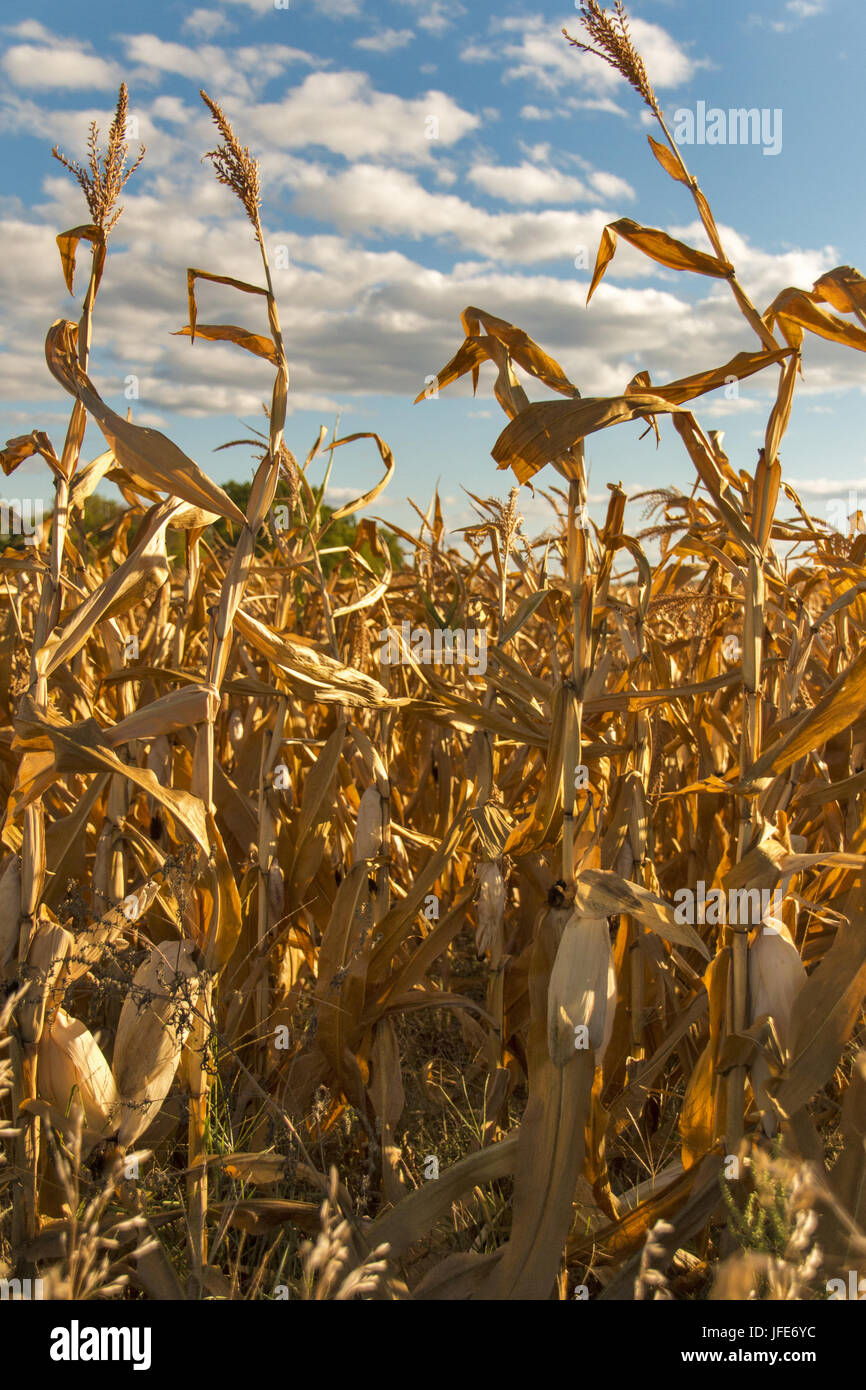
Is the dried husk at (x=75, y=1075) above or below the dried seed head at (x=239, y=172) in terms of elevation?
below

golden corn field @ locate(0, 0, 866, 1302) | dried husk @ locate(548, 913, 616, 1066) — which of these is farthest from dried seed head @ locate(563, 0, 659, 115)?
dried husk @ locate(548, 913, 616, 1066)

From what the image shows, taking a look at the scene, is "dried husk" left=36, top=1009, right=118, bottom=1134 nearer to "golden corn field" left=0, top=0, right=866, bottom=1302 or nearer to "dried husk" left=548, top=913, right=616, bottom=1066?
"golden corn field" left=0, top=0, right=866, bottom=1302

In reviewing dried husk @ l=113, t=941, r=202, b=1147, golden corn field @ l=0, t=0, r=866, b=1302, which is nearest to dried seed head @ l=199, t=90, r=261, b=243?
golden corn field @ l=0, t=0, r=866, b=1302

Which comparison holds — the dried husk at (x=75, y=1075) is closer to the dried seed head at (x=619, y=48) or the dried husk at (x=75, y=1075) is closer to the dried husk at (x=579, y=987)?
the dried husk at (x=579, y=987)

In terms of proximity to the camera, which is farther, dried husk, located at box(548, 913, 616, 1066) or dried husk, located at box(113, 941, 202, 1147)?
dried husk, located at box(113, 941, 202, 1147)

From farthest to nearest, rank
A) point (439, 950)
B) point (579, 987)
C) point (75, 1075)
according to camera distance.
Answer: point (439, 950)
point (75, 1075)
point (579, 987)

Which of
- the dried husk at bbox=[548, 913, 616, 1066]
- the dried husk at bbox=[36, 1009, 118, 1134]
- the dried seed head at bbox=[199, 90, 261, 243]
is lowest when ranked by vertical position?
the dried husk at bbox=[36, 1009, 118, 1134]

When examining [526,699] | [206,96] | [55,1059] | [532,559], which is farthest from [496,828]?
[206,96]

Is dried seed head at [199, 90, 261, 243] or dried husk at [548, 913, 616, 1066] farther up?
dried seed head at [199, 90, 261, 243]

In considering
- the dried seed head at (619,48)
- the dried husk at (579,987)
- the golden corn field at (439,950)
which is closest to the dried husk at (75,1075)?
the golden corn field at (439,950)

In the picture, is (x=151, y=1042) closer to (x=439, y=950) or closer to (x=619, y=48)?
(x=439, y=950)

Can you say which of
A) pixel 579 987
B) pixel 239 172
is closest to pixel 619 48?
pixel 239 172

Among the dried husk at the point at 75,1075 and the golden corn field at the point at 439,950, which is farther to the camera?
the dried husk at the point at 75,1075
